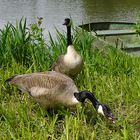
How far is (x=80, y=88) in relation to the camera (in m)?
5.86

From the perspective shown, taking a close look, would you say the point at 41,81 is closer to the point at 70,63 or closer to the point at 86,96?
the point at 86,96

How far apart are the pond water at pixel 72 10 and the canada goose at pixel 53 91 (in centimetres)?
1103

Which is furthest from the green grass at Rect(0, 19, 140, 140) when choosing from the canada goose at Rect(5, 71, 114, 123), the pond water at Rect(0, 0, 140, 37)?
the pond water at Rect(0, 0, 140, 37)

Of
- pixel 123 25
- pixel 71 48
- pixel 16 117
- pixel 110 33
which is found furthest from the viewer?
pixel 123 25

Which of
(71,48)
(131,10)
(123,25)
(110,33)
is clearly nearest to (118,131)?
(71,48)

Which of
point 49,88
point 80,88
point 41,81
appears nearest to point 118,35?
point 80,88

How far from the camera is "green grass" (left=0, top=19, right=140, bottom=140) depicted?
4328 mm

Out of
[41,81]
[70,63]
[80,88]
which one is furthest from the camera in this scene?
[70,63]

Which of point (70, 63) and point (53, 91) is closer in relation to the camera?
point (53, 91)

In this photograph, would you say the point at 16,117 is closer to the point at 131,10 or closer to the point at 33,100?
the point at 33,100

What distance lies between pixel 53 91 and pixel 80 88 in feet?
3.72

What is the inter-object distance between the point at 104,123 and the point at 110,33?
6971mm

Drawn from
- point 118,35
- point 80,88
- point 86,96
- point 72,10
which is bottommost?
point 72,10

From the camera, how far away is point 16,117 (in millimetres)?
4781
